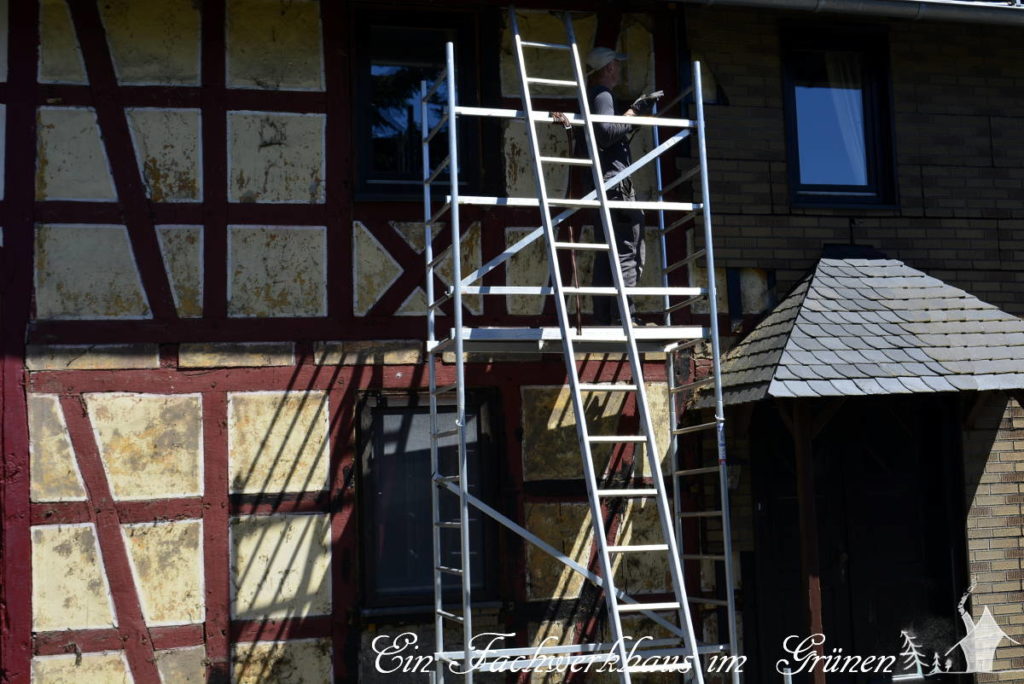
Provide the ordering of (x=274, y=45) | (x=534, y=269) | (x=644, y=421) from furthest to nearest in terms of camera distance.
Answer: (x=534, y=269), (x=274, y=45), (x=644, y=421)

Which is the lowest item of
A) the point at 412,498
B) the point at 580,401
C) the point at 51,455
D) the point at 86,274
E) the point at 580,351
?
the point at 412,498

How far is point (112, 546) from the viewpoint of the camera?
275 inches

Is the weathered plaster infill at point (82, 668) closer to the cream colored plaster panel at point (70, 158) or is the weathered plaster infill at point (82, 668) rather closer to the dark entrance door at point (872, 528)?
the cream colored plaster panel at point (70, 158)

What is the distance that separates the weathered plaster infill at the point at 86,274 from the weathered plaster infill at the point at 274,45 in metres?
1.25

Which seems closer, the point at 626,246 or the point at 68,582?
the point at 68,582

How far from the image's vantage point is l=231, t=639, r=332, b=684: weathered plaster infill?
7.05 metres

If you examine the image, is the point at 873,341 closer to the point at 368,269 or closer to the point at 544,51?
the point at 544,51

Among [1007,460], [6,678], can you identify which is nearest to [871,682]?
[1007,460]

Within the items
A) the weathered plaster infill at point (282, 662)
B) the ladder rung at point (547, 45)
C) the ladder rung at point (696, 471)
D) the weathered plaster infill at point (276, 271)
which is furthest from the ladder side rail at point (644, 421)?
the weathered plaster infill at point (282, 662)

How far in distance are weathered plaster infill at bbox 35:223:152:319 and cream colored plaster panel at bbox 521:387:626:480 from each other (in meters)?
2.44

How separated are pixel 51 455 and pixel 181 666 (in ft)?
4.72

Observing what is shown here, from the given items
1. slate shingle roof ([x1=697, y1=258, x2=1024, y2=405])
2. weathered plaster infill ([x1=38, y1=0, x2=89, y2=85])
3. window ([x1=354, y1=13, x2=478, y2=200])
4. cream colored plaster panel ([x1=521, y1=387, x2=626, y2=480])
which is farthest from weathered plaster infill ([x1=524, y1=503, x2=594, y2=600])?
weathered plaster infill ([x1=38, y1=0, x2=89, y2=85])

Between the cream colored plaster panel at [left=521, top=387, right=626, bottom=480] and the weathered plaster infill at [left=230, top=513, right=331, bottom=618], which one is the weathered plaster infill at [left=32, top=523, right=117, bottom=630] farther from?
the cream colored plaster panel at [left=521, top=387, right=626, bottom=480]

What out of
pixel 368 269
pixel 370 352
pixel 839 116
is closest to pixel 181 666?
pixel 370 352
